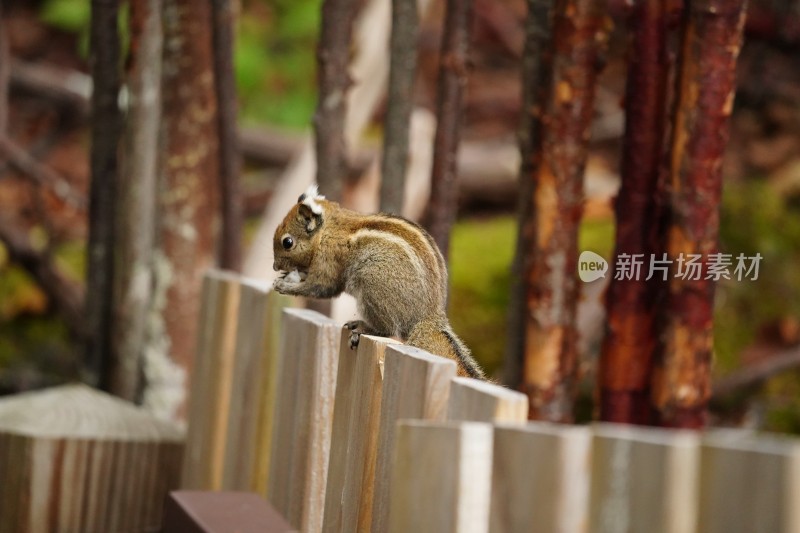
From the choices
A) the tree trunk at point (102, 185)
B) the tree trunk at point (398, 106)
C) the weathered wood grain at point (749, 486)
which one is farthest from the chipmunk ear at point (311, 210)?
the weathered wood grain at point (749, 486)

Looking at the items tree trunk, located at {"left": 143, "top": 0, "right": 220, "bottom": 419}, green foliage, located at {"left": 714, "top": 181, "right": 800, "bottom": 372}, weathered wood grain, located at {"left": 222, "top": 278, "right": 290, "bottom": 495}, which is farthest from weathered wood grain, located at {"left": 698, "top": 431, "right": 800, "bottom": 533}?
green foliage, located at {"left": 714, "top": 181, "right": 800, "bottom": 372}

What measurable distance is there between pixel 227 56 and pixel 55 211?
4.09 meters

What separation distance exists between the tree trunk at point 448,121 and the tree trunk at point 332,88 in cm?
34

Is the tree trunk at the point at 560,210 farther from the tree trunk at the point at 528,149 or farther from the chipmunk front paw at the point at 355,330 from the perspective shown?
the chipmunk front paw at the point at 355,330

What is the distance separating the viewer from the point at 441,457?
165 cm

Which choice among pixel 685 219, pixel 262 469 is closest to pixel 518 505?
pixel 685 219

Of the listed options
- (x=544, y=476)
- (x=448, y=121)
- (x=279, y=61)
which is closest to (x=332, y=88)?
(x=448, y=121)

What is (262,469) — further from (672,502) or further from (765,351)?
(765,351)

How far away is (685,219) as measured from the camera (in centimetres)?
263

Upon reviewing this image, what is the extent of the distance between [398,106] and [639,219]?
948 mm

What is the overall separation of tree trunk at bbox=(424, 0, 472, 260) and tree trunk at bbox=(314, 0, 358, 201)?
0.34 meters

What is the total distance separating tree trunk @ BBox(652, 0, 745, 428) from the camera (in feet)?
8.39

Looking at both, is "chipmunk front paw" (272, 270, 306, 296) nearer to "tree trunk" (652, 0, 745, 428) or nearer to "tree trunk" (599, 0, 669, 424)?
"tree trunk" (599, 0, 669, 424)

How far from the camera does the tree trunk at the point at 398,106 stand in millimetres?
3359
